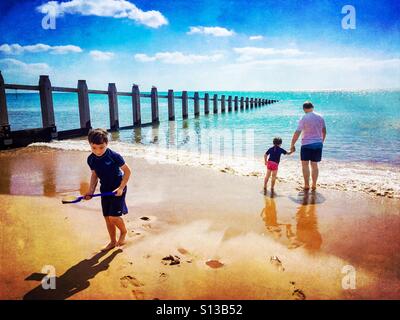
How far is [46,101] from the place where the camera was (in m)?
11.4

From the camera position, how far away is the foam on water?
598cm

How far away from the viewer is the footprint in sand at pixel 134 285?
8.25 feet

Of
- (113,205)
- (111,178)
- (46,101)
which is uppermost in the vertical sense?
(46,101)

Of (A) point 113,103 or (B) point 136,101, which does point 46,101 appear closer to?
(A) point 113,103

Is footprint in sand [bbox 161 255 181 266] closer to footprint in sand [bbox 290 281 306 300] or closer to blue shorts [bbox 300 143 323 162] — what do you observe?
footprint in sand [bbox 290 281 306 300]

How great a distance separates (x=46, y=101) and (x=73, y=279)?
10.3 m

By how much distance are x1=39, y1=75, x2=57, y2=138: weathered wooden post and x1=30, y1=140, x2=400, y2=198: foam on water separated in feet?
5.21

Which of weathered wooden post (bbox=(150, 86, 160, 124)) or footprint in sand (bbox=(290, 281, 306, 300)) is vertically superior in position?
weathered wooden post (bbox=(150, 86, 160, 124))

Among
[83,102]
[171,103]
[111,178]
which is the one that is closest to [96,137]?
[111,178]

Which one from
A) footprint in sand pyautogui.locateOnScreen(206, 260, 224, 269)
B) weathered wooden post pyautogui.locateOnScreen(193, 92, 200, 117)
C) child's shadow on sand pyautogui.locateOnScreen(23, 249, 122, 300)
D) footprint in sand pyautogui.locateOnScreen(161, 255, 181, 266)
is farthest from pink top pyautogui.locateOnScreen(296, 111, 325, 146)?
weathered wooden post pyautogui.locateOnScreen(193, 92, 200, 117)

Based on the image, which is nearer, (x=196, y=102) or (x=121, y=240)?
(x=121, y=240)

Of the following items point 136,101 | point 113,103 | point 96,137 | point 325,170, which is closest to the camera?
point 96,137

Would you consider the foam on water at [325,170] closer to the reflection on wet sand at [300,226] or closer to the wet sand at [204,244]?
the wet sand at [204,244]
